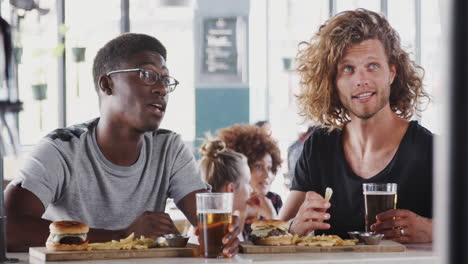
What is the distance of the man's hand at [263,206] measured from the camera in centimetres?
387

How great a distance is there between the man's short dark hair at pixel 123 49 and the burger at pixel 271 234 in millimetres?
827

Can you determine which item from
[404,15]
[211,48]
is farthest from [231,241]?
[211,48]

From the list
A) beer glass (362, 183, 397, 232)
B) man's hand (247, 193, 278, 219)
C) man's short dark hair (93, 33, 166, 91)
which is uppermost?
man's short dark hair (93, 33, 166, 91)

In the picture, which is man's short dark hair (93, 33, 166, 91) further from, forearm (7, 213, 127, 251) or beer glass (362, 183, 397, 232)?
beer glass (362, 183, 397, 232)

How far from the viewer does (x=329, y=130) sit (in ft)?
8.11

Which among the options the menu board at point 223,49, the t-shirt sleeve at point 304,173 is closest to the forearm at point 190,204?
the t-shirt sleeve at point 304,173

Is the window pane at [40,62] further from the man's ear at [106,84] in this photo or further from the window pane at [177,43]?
the man's ear at [106,84]

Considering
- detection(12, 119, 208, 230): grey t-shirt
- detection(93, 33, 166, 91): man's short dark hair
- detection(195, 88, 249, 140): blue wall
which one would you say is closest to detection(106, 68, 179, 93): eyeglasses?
detection(93, 33, 166, 91): man's short dark hair

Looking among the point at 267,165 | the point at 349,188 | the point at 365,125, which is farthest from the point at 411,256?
the point at 267,165

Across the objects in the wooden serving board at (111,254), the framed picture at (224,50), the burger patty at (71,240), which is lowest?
the wooden serving board at (111,254)

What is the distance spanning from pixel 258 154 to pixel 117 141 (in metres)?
1.80

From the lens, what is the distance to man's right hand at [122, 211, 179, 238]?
2.09 m

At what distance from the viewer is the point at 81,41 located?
7.39 m

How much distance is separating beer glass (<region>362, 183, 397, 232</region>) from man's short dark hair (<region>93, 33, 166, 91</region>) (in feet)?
3.07
